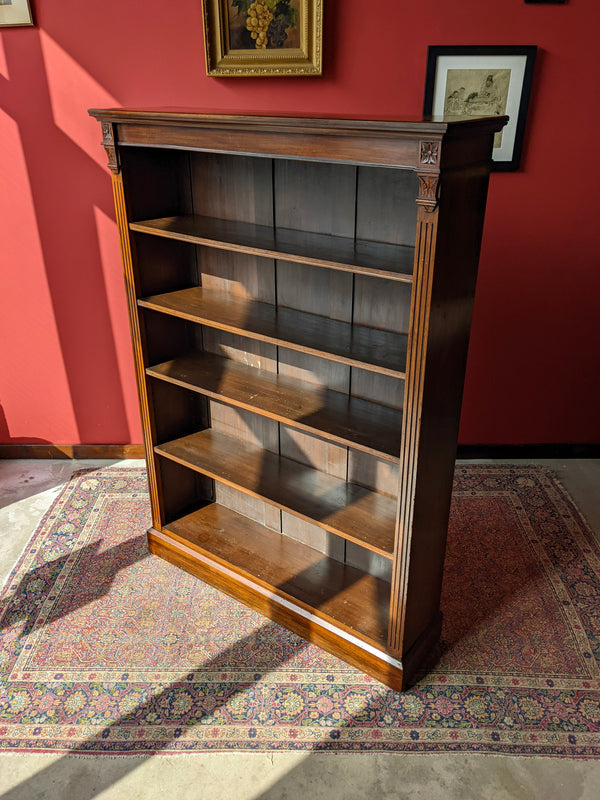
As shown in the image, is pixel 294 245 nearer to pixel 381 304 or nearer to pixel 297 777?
pixel 381 304

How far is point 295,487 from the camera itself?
97.2 inches

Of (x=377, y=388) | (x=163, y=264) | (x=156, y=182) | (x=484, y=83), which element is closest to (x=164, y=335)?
(x=163, y=264)

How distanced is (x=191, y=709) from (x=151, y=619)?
0.46 metres

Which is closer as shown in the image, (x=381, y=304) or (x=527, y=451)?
(x=381, y=304)

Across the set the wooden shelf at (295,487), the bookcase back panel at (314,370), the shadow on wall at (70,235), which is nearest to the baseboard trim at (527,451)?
the wooden shelf at (295,487)

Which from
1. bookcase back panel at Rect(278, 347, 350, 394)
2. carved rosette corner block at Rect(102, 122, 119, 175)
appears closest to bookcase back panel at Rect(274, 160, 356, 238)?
bookcase back panel at Rect(278, 347, 350, 394)

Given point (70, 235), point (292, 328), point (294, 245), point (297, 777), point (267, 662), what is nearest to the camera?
point (297, 777)

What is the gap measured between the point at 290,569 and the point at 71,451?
1.66m

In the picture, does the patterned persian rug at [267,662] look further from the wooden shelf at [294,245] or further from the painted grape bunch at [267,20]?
the painted grape bunch at [267,20]

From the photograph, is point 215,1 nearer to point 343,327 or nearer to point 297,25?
point 297,25

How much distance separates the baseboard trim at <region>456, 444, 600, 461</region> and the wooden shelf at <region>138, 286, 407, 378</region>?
1595 mm

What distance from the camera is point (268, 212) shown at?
231cm

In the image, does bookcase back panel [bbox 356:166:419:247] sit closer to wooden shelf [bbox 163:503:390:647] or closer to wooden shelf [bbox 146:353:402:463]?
wooden shelf [bbox 146:353:402:463]

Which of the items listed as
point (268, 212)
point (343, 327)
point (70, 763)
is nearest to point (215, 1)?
point (268, 212)
